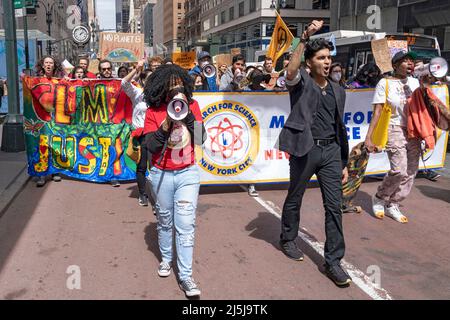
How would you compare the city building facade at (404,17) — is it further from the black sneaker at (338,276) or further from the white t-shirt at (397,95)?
the black sneaker at (338,276)

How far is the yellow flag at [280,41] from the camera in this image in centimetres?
845

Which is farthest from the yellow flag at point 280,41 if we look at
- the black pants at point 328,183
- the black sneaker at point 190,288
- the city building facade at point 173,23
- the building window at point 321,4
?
the city building facade at point 173,23

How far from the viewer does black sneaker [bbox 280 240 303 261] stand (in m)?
4.40

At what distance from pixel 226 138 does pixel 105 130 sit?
2.07 meters

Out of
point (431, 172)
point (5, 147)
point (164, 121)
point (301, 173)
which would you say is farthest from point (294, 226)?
point (5, 147)

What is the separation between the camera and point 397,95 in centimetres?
542

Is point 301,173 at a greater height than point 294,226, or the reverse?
point 301,173

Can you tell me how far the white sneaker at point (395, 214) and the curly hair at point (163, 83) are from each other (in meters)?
3.33

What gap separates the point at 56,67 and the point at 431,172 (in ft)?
21.2

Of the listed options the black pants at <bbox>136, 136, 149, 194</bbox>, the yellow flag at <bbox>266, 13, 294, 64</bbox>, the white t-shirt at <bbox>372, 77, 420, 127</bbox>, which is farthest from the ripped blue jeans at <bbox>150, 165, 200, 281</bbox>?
the yellow flag at <bbox>266, 13, 294, 64</bbox>

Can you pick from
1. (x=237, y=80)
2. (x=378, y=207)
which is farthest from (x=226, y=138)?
(x=378, y=207)

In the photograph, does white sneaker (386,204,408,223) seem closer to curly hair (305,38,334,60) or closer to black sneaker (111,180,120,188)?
curly hair (305,38,334,60)

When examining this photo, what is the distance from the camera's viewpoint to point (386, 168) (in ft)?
25.2

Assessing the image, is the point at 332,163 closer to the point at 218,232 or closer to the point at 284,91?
the point at 218,232
